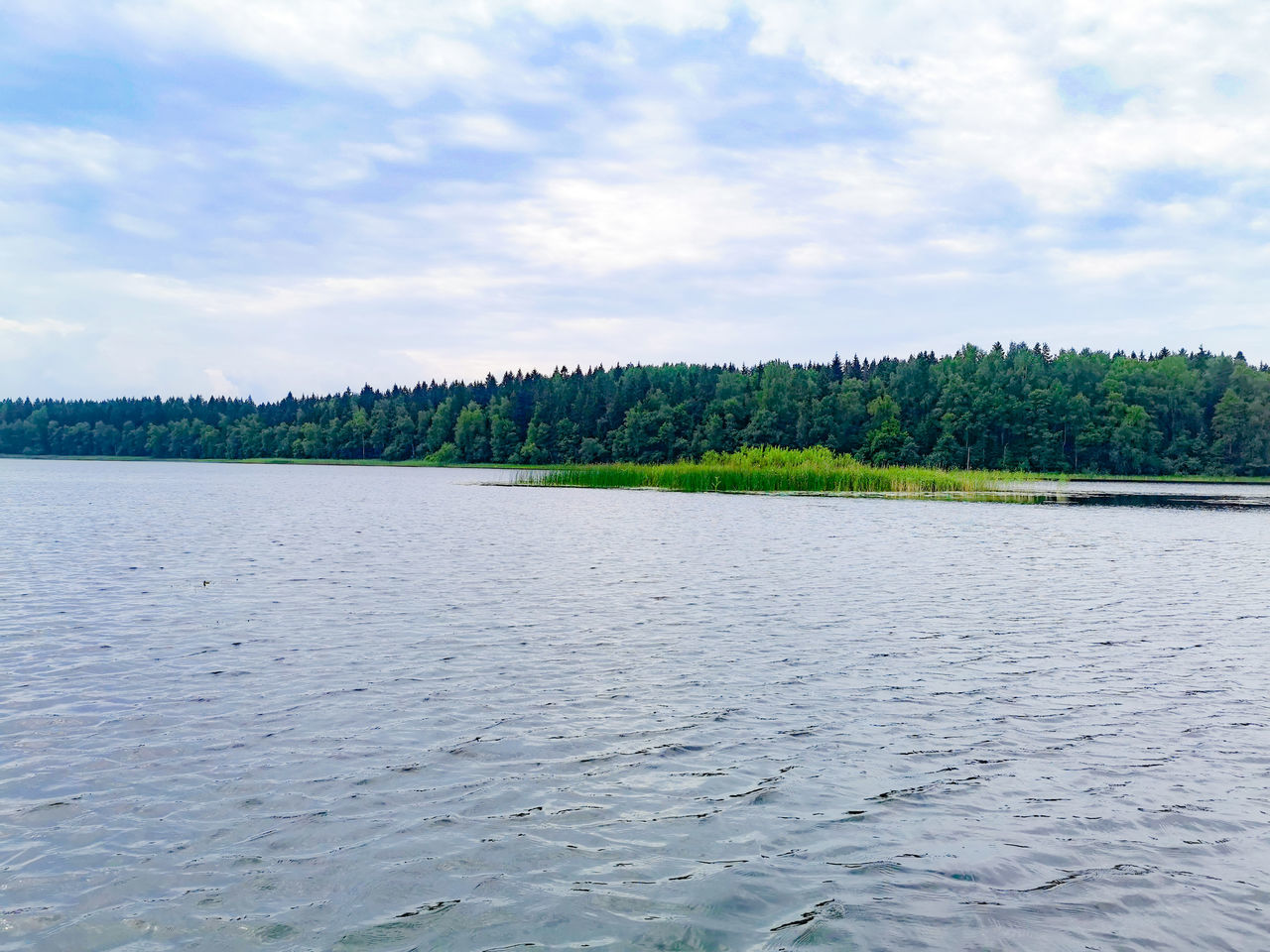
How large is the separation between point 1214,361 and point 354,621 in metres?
165

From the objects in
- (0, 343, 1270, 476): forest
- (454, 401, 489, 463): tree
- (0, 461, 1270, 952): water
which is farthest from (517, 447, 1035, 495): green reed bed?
(454, 401, 489, 463): tree

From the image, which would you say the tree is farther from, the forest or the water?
the water

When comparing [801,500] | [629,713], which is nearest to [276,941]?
[629,713]

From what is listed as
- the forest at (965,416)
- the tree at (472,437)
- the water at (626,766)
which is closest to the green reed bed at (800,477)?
the water at (626,766)

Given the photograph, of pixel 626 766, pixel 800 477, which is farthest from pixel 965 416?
pixel 626 766

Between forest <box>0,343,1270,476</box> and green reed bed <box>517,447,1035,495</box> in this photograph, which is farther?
forest <box>0,343,1270,476</box>

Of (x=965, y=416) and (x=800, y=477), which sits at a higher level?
(x=965, y=416)

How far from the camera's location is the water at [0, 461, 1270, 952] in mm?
6836

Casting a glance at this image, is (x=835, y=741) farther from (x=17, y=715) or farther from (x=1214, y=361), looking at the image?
(x=1214, y=361)

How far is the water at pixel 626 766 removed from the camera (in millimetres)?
6836

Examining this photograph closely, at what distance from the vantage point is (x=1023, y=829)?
27.5 ft

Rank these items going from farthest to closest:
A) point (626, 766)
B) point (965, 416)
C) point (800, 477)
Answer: point (965, 416) < point (800, 477) < point (626, 766)

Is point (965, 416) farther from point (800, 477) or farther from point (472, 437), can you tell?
point (472, 437)

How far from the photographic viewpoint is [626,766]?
992 centimetres
